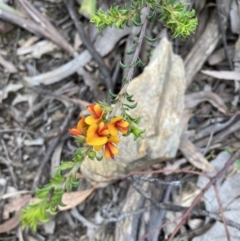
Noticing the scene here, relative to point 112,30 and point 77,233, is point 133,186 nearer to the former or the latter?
point 77,233

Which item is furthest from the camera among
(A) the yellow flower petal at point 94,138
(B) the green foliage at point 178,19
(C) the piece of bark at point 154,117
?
(C) the piece of bark at point 154,117

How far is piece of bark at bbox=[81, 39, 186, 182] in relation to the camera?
2.66 metres

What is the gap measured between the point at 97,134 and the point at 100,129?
0.08ft

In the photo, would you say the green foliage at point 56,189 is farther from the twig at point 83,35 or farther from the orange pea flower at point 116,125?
the twig at point 83,35

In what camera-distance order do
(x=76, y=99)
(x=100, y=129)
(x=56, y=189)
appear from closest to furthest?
(x=100, y=129)
(x=56, y=189)
(x=76, y=99)

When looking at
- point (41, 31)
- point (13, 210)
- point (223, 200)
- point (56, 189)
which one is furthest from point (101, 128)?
point (41, 31)

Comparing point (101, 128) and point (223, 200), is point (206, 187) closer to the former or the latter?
point (223, 200)

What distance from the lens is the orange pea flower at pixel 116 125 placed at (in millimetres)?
1647

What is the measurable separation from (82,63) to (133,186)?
816mm

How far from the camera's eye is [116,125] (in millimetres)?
1661

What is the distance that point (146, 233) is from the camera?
2.67 metres

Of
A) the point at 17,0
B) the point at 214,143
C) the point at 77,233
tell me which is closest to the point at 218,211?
the point at 214,143

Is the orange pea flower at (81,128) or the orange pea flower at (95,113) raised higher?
the orange pea flower at (95,113)

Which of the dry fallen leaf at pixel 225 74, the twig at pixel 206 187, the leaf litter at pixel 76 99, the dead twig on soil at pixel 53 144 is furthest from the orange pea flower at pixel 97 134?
the dry fallen leaf at pixel 225 74
